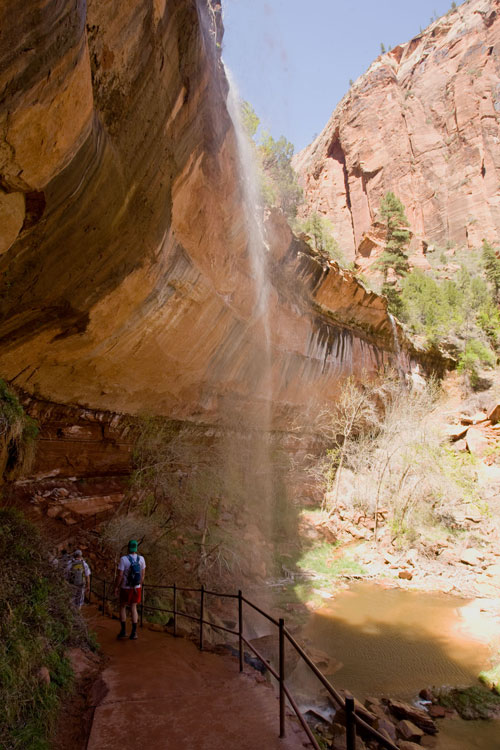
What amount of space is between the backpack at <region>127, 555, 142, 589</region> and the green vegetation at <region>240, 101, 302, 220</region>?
11766mm

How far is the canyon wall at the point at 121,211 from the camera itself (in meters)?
3.81

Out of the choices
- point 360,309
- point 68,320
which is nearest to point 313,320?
point 360,309

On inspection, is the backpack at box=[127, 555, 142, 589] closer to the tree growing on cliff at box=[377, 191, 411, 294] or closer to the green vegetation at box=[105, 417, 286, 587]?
the green vegetation at box=[105, 417, 286, 587]

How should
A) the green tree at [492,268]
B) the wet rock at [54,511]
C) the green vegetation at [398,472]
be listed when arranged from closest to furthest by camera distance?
the wet rock at [54,511] → the green vegetation at [398,472] → the green tree at [492,268]

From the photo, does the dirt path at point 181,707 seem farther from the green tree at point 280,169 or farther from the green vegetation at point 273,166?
the green tree at point 280,169

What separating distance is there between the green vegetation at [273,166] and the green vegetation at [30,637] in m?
12.4

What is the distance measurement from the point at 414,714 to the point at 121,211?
858 centimetres

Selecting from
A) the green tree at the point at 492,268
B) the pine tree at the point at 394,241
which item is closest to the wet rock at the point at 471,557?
the pine tree at the point at 394,241

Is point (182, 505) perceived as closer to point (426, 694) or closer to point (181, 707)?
point (426, 694)

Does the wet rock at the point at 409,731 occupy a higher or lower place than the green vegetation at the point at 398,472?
lower

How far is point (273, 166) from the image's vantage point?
19688 millimetres

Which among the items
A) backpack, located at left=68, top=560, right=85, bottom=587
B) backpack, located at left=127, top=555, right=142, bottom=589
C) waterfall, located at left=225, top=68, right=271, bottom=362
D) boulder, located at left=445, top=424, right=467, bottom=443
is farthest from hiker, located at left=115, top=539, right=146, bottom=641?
boulder, located at left=445, top=424, right=467, bottom=443

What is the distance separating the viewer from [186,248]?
28.5 ft

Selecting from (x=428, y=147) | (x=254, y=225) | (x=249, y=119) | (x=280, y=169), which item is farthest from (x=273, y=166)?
(x=428, y=147)
